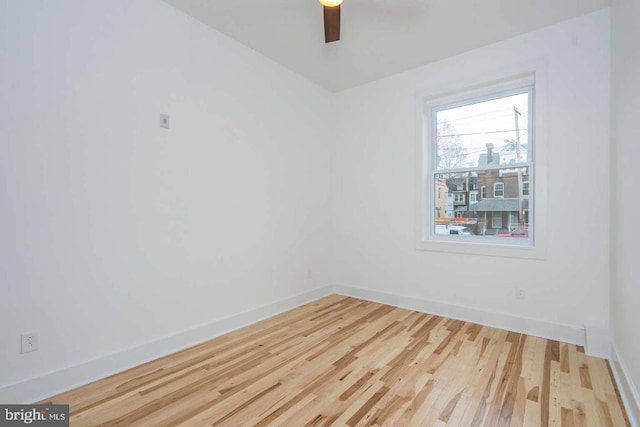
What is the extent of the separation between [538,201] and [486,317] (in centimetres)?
122

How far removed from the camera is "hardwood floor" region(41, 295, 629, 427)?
66.8 inches

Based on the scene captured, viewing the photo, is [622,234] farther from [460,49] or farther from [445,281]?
[460,49]

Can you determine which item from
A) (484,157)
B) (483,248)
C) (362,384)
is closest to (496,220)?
(483,248)

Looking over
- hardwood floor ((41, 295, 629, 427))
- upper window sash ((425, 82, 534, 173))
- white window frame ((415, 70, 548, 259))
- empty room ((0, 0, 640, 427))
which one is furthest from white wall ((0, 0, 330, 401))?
upper window sash ((425, 82, 534, 173))

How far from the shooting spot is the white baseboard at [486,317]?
104 inches

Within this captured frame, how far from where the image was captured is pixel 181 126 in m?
2.57

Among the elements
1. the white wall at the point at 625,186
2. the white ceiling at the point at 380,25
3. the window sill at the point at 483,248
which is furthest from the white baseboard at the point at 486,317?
the white ceiling at the point at 380,25

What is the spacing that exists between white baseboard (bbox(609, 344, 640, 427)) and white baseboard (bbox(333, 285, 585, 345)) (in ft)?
1.29

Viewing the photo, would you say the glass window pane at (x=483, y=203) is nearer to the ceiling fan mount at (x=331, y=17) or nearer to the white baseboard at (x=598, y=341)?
the white baseboard at (x=598, y=341)

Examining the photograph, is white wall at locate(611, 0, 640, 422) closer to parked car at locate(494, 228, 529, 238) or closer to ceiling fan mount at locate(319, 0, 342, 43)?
parked car at locate(494, 228, 529, 238)

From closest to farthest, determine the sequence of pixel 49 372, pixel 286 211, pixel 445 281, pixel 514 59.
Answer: pixel 49 372
pixel 514 59
pixel 445 281
pixel 286 211

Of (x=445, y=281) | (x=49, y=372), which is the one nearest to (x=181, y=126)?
(x=49, y=372)

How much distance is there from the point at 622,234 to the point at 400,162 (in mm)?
2071

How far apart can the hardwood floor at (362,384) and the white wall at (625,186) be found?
35 centimetres
